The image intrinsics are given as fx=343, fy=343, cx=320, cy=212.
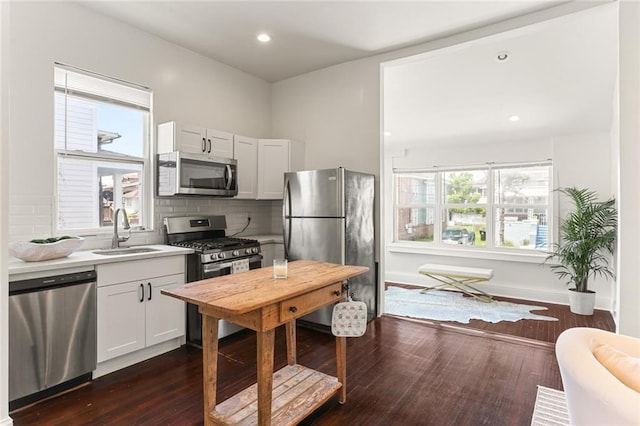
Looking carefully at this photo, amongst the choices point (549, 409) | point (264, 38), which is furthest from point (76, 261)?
point (549, 409)

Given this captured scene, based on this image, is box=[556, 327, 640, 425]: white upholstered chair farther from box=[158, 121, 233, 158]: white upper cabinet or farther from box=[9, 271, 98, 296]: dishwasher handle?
box=[158, 121, 233, 158]: white upper cabinet

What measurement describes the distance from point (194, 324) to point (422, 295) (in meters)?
3.47

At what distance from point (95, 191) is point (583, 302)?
567 cm

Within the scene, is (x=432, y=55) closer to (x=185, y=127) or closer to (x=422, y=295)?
(x=185, y=127)

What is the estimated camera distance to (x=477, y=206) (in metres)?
5.73

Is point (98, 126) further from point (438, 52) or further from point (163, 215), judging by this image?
point (438, 52)

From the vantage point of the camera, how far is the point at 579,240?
4.18m

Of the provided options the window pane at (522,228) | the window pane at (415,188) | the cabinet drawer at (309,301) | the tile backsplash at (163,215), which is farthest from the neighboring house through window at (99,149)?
the window pane at (522,228)

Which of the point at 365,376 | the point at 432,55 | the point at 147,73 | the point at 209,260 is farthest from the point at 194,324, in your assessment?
the point at 432,55

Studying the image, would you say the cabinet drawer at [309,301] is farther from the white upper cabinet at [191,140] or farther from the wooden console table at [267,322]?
the white upper cabinet at [191,140]

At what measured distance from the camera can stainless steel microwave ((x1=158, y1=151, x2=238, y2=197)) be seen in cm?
333

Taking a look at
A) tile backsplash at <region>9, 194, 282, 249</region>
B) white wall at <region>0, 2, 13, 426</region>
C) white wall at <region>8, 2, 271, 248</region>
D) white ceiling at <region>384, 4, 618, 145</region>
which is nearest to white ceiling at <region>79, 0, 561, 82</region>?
white wall at <region>8, 2, 271, 248</region>

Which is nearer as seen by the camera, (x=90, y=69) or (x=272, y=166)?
(x=90, y=69)

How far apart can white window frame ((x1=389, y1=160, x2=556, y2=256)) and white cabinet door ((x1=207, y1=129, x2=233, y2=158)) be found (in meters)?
3.55
